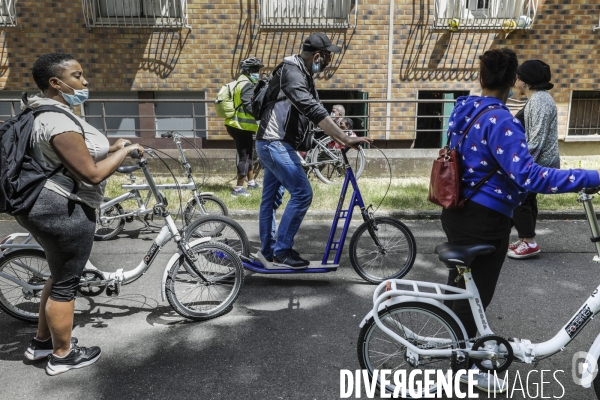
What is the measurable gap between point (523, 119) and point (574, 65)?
5.63m

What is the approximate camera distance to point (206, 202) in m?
6.39

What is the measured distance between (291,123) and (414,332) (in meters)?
2.23

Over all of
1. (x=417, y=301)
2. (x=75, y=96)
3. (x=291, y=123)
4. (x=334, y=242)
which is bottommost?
(x=334, y=242)

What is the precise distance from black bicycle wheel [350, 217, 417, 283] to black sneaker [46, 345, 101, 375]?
7.70ft

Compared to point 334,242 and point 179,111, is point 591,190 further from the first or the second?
point 179,111

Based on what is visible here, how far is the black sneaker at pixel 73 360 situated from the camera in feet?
11.1

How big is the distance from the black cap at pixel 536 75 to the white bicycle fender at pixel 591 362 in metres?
2.95

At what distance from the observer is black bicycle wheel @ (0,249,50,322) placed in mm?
3910

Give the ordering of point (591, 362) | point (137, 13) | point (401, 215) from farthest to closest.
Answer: point (137, 13)
point (401, 215)
point (591, 362)

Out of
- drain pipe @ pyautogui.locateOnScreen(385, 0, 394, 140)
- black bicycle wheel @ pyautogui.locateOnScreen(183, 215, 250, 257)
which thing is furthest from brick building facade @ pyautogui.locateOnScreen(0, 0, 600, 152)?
black bicycle wheel @ pyautogui.locateOnScreen(183, 215, 250, 257)

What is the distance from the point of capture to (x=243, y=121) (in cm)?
776

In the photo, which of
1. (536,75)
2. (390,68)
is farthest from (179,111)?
(536,75)

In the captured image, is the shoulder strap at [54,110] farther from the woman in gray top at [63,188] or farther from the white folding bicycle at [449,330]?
the white folding bicycle at [449,330]

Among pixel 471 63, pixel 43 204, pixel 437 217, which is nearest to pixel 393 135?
pixel 471 63
